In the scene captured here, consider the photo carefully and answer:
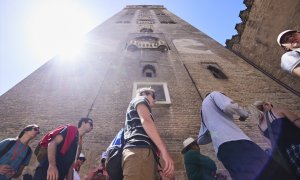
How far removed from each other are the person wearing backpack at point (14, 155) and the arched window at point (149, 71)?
553 cm

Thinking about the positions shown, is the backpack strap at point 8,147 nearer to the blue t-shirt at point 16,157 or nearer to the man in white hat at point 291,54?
the blue t-shirt at point 16,157

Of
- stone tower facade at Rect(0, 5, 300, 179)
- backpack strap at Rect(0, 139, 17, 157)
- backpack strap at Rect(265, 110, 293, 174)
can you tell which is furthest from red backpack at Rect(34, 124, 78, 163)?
backpack strap at Rect(265, 110, 293, 174)

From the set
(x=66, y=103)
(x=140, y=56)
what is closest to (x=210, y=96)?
(x=66, y=103)

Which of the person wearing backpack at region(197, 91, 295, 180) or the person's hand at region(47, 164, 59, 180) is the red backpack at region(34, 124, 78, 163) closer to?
the person's hand at region(47, 164, 59, 180)

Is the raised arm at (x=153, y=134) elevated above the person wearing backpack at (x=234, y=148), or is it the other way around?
the raised arm at (x=153, y=134)

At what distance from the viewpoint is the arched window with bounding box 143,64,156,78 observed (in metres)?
8.76

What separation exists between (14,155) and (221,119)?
2.67m

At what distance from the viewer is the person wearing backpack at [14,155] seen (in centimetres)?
310

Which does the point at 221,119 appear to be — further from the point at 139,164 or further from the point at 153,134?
the point at 139,164

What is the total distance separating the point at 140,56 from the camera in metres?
10.0

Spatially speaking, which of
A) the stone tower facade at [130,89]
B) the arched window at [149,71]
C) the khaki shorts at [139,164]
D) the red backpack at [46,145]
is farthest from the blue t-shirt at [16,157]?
the arched window at [149,71]

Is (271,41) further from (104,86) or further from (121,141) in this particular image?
(121,141)

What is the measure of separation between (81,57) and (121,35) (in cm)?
412

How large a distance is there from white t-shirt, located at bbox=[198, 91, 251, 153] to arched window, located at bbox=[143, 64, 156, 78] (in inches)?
211
